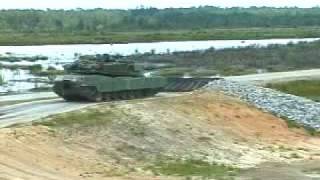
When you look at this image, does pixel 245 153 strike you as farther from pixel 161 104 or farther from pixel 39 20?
pixel 39 20

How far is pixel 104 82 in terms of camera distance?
4100 cm

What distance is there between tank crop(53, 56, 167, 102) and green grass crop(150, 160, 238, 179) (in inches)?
375

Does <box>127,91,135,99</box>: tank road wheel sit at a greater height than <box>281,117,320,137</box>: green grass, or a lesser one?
greater

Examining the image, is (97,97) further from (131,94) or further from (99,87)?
(131,94)

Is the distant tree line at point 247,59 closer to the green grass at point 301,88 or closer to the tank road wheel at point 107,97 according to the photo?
the green grass at point 301,88

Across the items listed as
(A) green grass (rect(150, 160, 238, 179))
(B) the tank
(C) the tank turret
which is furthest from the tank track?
(A) green grass (rect(150, 160, 238, 179))

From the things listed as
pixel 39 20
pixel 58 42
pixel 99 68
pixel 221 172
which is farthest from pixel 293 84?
pixel 39 20

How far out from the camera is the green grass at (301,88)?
1911 inches

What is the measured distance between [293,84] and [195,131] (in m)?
15.9

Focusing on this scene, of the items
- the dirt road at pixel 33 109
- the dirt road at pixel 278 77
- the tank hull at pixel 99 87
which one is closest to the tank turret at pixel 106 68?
the tank hull at pixel 99 87

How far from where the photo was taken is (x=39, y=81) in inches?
2365

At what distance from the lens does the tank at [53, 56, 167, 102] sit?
133 ft

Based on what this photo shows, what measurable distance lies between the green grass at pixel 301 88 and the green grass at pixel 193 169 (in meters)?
16.6

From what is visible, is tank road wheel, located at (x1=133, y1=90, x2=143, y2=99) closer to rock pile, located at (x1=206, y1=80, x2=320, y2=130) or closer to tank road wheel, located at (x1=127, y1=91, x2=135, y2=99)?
tank road wheel, located at (x1=127, y1=91, x2=135, y2=99)
